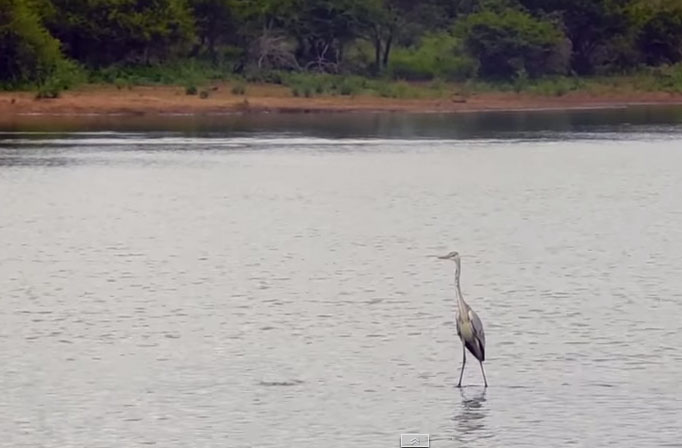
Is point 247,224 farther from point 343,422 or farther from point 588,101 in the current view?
point 588,101

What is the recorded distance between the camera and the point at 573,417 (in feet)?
48.1

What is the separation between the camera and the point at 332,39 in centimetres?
6347

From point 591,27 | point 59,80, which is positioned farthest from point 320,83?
point 591,27

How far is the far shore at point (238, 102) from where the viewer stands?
5400 centimetres

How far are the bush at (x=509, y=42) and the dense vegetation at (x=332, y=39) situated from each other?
1.8 inches

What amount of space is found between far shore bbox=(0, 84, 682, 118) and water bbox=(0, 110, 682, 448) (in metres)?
11.0

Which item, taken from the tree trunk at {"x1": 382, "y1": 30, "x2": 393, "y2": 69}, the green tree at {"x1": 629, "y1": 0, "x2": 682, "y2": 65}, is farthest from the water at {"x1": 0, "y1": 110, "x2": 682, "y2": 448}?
the green tree at {"x1": 629, "y1": 0, "x2": 682, "y2": 65}

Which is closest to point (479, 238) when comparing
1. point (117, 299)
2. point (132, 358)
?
point (117, 299)

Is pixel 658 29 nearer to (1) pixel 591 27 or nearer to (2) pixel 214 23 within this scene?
(1) pixel 591 27

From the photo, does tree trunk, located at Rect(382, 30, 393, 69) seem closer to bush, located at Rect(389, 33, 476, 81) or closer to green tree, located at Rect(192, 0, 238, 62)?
bush, located at Rect(389, 33, 476, 81)

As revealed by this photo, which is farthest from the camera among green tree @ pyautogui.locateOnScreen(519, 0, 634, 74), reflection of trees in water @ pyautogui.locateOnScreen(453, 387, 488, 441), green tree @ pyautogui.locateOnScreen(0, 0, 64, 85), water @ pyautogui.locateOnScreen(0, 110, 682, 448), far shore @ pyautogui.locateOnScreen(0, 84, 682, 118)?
green tree @ pyautogui.locateOnScreen(519, 0, 634, 74)

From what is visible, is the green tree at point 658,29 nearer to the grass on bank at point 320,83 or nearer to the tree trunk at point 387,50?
the grass on bank at point 320,83

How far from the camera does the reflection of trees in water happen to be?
1422 cm

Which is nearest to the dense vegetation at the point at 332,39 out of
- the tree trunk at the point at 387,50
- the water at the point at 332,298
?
the tree trunk at the point at 387,50
